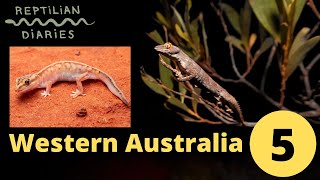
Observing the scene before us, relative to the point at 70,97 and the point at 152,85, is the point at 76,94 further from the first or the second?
the point at 152,85

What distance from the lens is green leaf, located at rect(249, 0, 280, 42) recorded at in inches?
44.6

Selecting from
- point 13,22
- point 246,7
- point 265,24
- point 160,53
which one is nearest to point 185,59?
point 160,53

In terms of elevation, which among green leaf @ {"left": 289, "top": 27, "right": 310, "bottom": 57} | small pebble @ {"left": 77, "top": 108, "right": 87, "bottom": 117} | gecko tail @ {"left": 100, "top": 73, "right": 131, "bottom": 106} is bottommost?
small pebble @ {"left": 77, "top": 108, "right": 87, "bottom": 117}

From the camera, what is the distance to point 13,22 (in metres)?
1.35

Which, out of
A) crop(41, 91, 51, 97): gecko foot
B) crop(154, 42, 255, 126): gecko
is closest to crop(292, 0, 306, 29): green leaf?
crop(154, 42, 255, 126): gecko

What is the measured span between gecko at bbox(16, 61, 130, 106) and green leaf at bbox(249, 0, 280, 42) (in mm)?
457

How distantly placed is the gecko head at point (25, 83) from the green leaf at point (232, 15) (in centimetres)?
62

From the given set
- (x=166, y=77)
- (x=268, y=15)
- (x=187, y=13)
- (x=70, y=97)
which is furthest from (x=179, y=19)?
(x=70, y=97)

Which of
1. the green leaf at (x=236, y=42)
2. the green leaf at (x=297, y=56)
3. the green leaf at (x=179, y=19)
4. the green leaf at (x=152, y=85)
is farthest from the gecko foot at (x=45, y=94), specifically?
the green leaf at (x=297, y=56)

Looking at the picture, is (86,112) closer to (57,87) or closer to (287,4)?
(57,87)

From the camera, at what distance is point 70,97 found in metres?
1.31

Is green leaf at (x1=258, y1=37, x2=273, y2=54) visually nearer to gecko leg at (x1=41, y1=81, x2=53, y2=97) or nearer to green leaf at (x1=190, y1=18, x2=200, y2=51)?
green leaf at (x1=190, y1=18, x2=200, y2=51)

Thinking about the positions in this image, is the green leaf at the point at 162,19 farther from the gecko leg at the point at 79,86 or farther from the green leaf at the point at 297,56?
the green leaf at the point at 297,56

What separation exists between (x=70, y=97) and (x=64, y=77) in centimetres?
6
